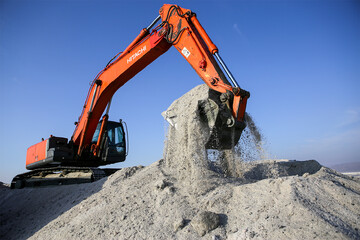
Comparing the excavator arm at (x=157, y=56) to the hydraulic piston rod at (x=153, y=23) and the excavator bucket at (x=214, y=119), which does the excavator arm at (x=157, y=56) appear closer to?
the hydraulic piston rod at (x=153, y=23)

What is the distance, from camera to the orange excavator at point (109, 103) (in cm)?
452

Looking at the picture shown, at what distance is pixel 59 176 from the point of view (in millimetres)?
7316

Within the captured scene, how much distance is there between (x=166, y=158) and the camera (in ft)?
17.1

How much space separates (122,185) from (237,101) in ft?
8.47

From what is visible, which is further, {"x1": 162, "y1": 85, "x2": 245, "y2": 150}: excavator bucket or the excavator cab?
the excavator cab

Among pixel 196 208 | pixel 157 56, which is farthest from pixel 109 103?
pixel 196 208

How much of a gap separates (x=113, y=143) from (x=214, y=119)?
4.35m

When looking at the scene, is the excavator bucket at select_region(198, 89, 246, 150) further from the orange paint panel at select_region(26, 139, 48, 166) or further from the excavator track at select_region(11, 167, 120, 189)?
the orange paint panel at select_region(26, 139, 48, 166)

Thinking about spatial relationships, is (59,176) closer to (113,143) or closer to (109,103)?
(113,143)

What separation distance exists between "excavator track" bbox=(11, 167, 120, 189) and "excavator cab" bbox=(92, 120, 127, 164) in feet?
1.40

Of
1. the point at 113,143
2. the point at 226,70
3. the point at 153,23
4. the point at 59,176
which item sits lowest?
the point at 59,176

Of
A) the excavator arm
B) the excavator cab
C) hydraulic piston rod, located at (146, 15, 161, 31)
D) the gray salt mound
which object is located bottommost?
the gray salt mound

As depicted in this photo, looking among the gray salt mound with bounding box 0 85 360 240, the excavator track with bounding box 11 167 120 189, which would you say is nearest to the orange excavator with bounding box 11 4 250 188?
the excavator track with bounding box 11 167 120 189

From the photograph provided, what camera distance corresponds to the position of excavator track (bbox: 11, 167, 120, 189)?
6688 mm
